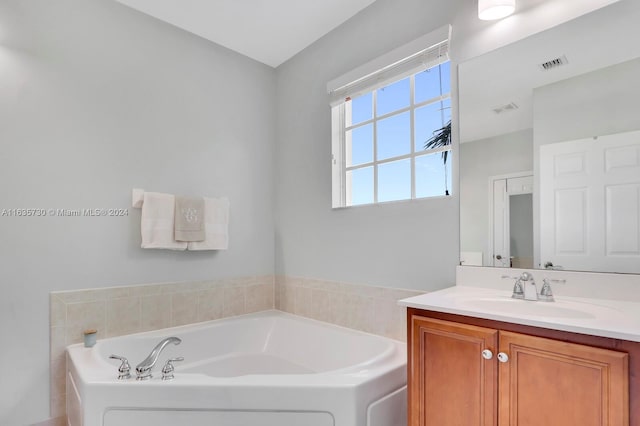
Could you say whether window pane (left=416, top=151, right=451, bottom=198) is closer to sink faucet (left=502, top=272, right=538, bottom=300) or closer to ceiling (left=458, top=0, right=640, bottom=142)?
ceiling (left=458, top=0, right=640, bottom=142)

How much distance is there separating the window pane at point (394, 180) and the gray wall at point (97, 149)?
115 centimetres

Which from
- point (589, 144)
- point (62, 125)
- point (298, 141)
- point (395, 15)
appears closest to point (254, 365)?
point (298, 141)

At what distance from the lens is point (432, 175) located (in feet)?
6.81

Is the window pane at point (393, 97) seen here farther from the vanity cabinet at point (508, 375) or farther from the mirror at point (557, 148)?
the vanity cabinet at point (508, 375)

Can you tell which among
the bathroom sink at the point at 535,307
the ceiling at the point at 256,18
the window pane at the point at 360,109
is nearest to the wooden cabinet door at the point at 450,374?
the bathroom sink at the point at 535,307

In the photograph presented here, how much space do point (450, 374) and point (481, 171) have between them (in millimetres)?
1019

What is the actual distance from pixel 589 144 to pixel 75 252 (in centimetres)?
272

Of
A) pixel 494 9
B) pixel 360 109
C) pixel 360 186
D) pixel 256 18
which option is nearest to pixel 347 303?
pixel 360 186

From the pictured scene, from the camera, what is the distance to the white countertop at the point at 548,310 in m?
1.04

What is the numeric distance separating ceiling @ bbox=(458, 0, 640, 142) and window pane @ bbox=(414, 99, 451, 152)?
131 mm

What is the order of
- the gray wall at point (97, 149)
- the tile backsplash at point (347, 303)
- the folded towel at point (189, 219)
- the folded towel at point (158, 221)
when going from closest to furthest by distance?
the gray wall at point (97, 149) < the tile backsplash at point (347, 303) < the folded towel at point (158, 221) < the folded towel at point (189, 219)

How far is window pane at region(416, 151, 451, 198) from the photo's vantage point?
78.5 inches

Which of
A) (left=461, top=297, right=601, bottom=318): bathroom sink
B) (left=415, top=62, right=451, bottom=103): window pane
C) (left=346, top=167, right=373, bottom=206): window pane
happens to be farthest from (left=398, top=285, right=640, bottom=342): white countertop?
(left=415, top=62, right=451, bottom=103): window pane

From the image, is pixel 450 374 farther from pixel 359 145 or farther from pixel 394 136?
pixel 359 145
